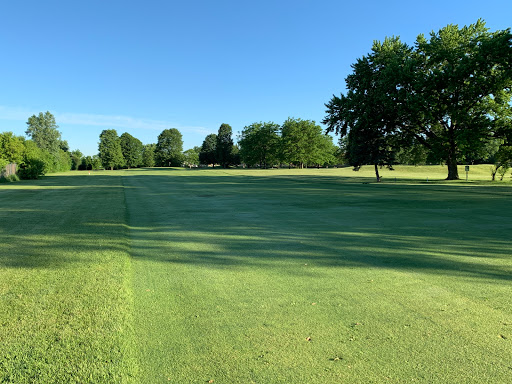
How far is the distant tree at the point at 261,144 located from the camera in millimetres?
98188

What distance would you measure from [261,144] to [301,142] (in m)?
15.0

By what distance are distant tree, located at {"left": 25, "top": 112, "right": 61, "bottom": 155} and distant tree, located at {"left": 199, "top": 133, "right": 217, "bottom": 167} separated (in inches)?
1853

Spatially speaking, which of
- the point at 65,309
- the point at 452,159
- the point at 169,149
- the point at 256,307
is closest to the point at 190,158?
the point at 169,149

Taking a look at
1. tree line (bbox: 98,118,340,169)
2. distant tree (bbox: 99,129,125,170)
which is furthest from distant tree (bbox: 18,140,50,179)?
distant tree (bbox: 99,129,125,170)

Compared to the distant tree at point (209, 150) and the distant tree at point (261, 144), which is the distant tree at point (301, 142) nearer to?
the distant tree at point (261, 144)

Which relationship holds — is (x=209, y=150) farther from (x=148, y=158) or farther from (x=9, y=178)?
(x=9, y=178)

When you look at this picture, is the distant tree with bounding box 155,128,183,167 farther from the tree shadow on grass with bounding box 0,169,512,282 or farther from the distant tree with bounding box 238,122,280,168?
the tree shadow on grass with bounding box 0,169,512,282

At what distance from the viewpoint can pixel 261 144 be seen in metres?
99.8

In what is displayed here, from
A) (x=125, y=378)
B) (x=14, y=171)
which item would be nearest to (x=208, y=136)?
(x=14, y=171)

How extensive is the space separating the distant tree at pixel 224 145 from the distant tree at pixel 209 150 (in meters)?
6.43

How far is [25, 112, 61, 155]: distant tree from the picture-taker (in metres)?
75.9

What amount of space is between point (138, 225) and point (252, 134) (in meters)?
92.5

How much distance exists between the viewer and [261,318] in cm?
360

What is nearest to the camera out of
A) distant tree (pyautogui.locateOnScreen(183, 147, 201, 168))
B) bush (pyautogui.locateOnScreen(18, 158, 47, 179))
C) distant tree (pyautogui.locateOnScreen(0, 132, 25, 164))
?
distant tree (pyautogui.locateOnScreen(0, 132, 25, 164))
